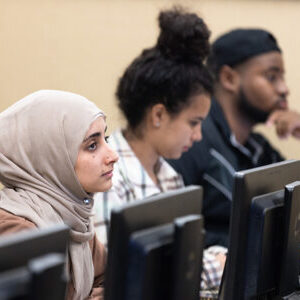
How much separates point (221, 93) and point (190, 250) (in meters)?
2.12

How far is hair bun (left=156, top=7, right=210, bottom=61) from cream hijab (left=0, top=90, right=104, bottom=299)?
33.3 inches

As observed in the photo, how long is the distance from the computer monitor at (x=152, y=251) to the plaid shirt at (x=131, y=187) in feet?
3.12

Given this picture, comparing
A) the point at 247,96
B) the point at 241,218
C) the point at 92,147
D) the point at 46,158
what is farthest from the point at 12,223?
the point at 247,96

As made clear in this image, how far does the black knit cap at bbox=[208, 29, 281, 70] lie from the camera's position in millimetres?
3195

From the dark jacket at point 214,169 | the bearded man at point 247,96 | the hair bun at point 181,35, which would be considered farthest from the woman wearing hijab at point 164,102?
the bearded man at point 247,96

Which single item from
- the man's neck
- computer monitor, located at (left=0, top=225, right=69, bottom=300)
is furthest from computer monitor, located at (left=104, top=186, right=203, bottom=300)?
the man's neck

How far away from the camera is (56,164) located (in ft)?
5.76

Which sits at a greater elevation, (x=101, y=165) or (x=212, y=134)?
(x=101, y=165)

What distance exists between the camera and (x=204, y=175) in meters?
2.77

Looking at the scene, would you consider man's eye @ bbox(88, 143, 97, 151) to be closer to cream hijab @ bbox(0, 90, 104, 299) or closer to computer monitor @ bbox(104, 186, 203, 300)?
cream hijab @ bbox(0, 90, 104, 299)

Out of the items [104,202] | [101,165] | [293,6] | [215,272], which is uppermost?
[293,6]

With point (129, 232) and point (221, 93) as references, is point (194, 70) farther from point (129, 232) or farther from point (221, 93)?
point (129, 232)

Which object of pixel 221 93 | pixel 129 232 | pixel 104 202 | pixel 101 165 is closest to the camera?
pixel 129 232

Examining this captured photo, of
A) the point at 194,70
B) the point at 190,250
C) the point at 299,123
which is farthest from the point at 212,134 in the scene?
the point at 190,250
